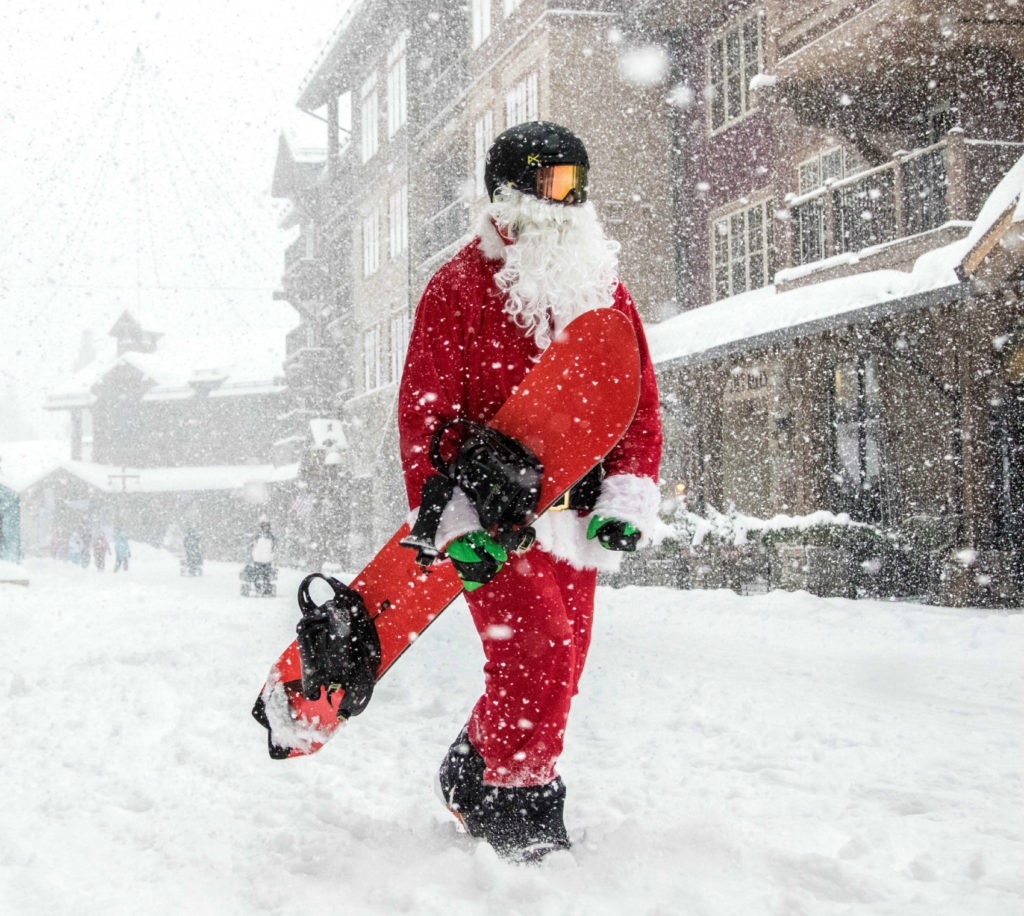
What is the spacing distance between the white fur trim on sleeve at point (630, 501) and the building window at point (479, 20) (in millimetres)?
21256

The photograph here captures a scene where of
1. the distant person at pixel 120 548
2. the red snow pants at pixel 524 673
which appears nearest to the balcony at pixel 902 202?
the red snow pants at pixel 524 673

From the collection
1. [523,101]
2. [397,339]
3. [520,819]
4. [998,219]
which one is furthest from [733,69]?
[520,819]

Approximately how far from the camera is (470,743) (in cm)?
273

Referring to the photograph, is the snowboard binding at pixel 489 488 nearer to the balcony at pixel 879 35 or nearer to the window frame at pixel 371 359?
the balcony at pixel 879 35

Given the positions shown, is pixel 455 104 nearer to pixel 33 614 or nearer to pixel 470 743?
pixel 33 614

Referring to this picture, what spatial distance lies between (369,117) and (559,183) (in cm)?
2955

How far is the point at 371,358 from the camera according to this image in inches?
1186

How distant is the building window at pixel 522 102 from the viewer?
19.5 m

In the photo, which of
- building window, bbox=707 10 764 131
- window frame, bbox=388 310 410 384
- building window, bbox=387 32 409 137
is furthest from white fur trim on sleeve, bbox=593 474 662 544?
building window, bbox=387 32 409 137

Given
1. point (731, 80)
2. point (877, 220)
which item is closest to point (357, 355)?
point (731, 80)

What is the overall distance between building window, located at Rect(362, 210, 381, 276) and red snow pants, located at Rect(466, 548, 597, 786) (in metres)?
27.7

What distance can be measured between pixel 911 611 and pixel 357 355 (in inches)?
958

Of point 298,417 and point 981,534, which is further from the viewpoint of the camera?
point 298,417

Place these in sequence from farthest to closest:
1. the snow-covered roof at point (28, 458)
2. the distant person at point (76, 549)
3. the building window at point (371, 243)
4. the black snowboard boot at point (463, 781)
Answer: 1. the snow-covered roof at point (28, 458)
2. the distant person at point (76, 549)
3. the building window at point (371, 243)
4. the black snowboard boot at point (463, 781)
